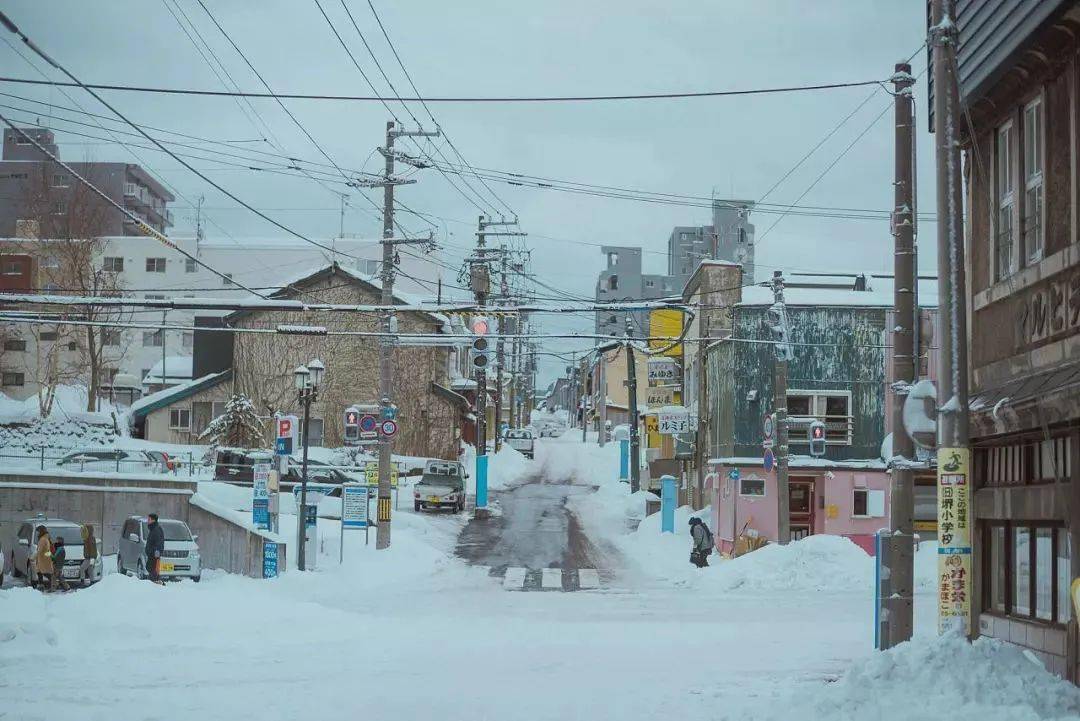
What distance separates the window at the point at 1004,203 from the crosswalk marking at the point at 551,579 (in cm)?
1735

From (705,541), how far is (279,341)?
32186mm

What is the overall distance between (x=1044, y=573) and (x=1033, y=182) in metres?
4.58

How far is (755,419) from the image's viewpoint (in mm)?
40438

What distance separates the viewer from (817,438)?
38156mm

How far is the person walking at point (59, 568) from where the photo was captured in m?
31.1

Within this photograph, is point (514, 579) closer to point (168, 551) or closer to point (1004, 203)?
point (168, 551)

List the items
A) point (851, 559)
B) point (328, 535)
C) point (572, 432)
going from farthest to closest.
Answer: point (572, 432) < point (328, 535) < point (851, 559)

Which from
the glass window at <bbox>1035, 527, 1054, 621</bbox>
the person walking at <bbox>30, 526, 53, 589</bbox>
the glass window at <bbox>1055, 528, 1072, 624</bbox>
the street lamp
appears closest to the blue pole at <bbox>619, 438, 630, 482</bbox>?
the street lamp

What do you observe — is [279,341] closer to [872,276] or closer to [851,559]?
[872,276]

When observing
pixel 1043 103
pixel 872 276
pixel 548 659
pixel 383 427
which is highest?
pixel 872 276

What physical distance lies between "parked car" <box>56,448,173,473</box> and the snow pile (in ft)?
106

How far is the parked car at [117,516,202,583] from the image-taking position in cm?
3042

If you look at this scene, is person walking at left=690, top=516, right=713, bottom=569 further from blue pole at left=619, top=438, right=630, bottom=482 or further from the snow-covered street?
blue pole at left=619, top=438, right=630, bottom=482

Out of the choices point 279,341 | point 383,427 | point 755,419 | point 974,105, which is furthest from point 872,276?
point 974,105
